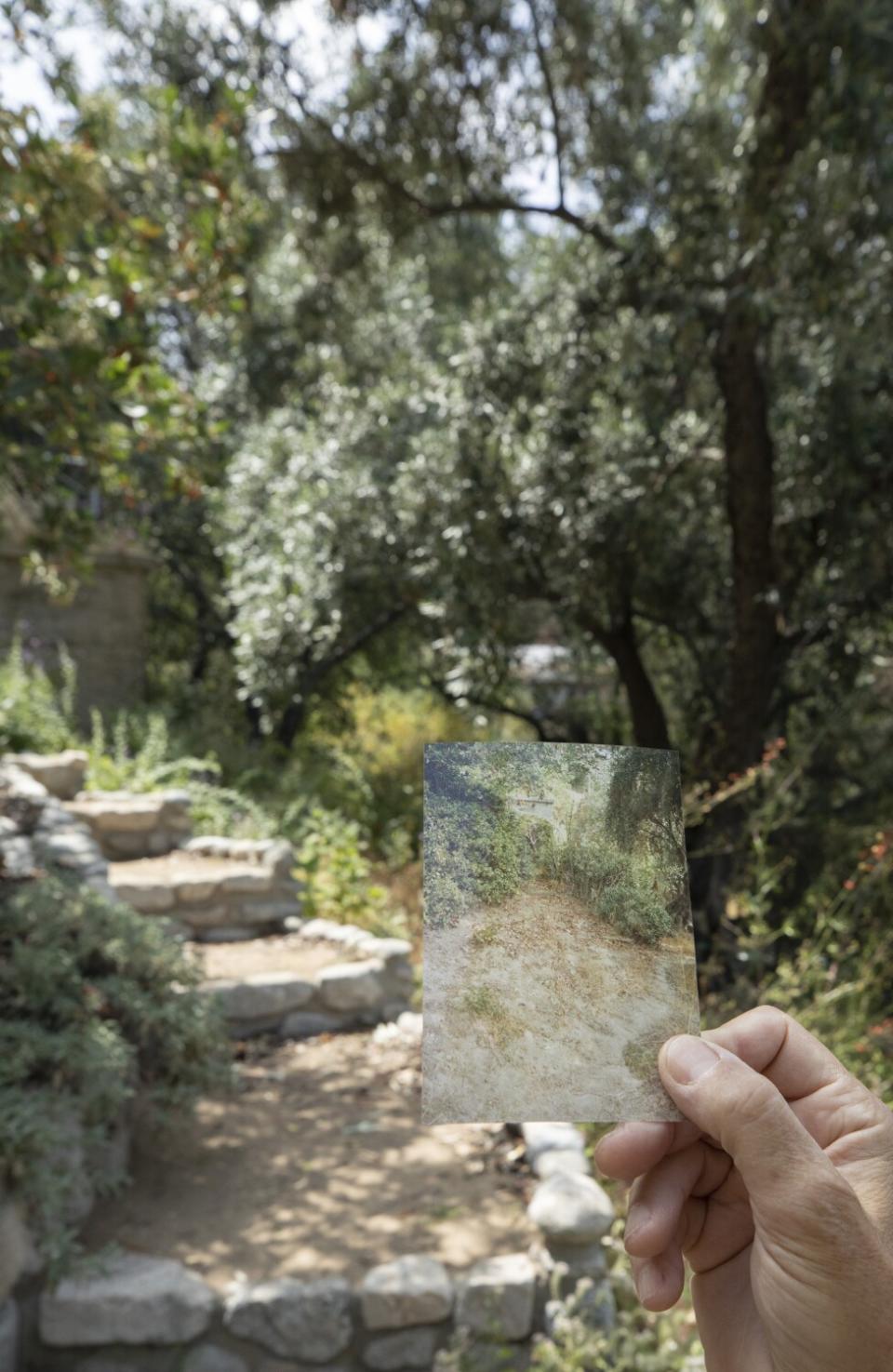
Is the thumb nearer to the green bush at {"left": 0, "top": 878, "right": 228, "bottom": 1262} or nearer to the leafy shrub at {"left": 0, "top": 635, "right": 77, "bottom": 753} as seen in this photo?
the green bush at {"left": 0, "top": 878, "right": 228, "bottom": 1262}

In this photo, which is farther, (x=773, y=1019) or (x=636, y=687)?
(x=636, y=687)

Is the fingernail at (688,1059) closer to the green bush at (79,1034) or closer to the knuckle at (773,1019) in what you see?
the knuckle at (773,1019)

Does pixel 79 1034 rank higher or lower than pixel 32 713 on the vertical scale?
lower

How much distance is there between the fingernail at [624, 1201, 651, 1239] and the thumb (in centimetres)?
20

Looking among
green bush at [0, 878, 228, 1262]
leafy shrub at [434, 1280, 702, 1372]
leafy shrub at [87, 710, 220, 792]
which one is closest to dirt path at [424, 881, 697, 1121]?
leafy shrub at [434, 1280, 702, 1372]

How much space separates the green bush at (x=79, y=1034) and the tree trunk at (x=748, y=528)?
3520 mm

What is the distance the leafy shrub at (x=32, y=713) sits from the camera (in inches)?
374

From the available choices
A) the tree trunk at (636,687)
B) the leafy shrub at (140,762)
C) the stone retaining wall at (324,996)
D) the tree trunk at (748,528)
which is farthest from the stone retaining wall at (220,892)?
the tree trunk at (748,528)

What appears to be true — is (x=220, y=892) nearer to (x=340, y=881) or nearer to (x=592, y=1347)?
(x=340, y=881)

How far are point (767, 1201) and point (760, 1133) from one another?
0.27 feet

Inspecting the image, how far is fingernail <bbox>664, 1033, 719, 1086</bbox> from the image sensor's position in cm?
116

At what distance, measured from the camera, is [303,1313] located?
3463 mm

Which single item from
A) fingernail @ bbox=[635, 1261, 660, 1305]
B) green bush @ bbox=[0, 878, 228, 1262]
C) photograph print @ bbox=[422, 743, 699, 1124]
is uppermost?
photograph print @ bbox=[422, 743, 699, 1124]

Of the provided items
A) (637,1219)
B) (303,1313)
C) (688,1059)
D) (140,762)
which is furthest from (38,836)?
(688,1059)
